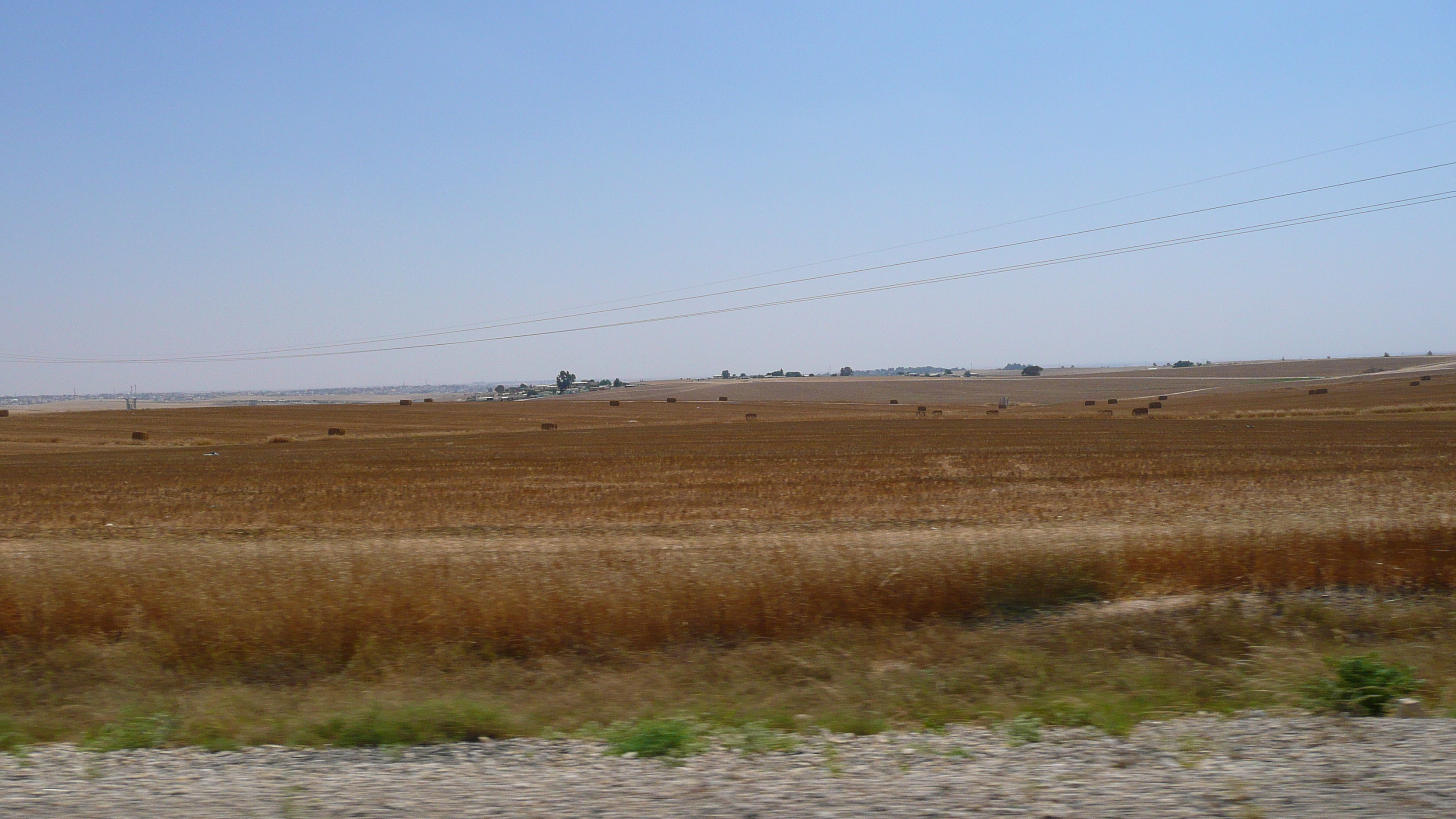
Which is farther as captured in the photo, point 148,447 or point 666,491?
point 148,447

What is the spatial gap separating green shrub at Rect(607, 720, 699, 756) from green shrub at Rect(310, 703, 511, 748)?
3.01 feet

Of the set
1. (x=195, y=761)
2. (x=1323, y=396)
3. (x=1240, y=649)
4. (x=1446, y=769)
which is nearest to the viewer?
(x=1446, y=769)

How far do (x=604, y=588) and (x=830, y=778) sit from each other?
570 centimetres

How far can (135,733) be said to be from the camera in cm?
648

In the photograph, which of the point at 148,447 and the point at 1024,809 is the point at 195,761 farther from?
the point at 148,447

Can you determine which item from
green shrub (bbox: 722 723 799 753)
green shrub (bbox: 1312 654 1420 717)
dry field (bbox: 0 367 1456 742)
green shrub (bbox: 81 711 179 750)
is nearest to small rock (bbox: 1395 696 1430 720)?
green shrub (bbox: 1312 654 1420 717)

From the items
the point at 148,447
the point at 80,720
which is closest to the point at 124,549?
the point at 80,720

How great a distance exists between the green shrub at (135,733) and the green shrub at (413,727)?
3.24 feet

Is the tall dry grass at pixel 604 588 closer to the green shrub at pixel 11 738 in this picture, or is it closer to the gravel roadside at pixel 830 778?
the green shrub at pixel 11 738

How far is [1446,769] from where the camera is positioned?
491cm

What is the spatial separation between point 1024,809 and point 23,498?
98.0 ft

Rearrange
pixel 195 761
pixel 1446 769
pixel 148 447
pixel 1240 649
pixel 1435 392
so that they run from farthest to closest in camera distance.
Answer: pixel 1435 392 → pixel 148 447 → pixel 1240 649 → pixel 195 761 → pixel 1446 769

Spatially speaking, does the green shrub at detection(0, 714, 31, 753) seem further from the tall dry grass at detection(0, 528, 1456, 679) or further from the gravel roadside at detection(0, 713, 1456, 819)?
the tall dry grass at detection(0, 528, 1456, 679)

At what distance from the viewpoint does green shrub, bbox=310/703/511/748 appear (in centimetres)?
636
